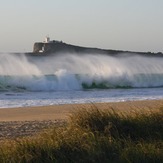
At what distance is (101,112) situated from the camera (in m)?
10.3

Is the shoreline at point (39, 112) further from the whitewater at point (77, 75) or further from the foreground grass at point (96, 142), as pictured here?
the whitewater at point (77, 75)

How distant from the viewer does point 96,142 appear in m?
8.88

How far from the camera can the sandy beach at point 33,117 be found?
1287 centimetres

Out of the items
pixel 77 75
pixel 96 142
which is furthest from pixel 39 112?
pixel 77 75

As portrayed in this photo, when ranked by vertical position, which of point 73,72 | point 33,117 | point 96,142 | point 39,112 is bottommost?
point 73,72

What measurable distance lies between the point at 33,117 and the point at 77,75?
2426 centimetres

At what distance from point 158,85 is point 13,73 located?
1019 cm

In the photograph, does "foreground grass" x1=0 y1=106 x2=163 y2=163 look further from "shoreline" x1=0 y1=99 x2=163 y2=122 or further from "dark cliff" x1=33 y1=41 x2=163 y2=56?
"dark cliff" x1=33 y1=41 x2=163 y2=56

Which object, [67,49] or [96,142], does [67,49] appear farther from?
[96,142]

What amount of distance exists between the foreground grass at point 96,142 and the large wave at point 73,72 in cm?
2369

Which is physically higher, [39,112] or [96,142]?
[96,142]

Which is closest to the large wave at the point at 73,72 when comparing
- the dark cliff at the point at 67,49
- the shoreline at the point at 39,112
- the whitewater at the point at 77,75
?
the whitewater at the point at 77,75

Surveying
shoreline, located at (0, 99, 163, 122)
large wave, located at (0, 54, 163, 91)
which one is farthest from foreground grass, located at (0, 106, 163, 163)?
large wave, located at (0, 54, 163, 91)

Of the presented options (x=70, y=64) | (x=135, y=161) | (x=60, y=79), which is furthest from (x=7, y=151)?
(x=70, y=64)
